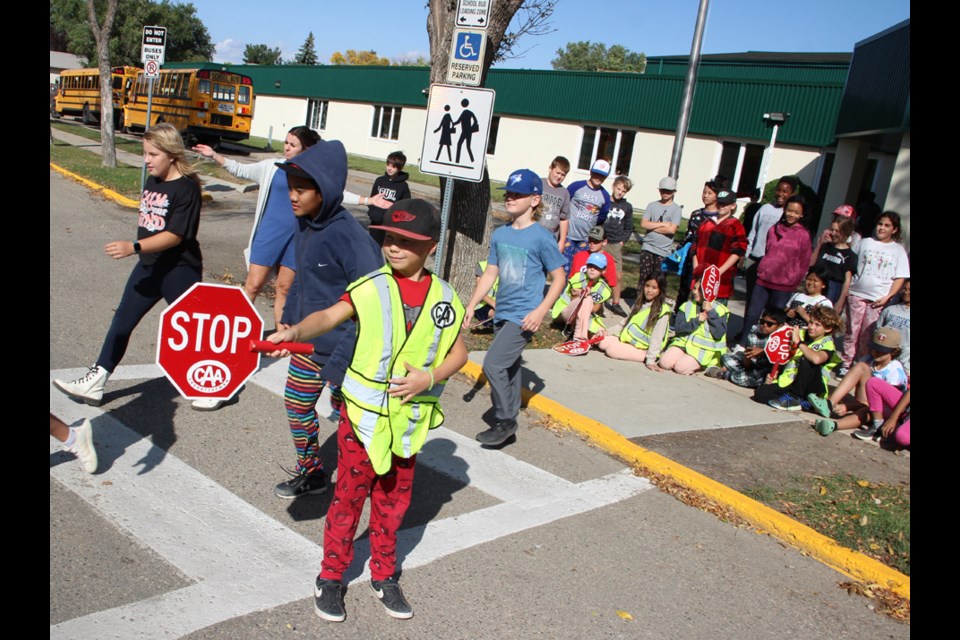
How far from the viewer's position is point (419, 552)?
4.10 m

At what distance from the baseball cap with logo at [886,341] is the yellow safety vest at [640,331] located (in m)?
2.23

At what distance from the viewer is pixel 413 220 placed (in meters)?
3.25

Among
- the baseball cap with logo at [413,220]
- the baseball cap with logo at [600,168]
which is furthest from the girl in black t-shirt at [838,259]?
the baseball cap with logo at [413,220]

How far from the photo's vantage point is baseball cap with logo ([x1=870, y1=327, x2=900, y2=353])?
23.1ft

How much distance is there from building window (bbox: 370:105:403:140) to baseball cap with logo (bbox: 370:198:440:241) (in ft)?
133

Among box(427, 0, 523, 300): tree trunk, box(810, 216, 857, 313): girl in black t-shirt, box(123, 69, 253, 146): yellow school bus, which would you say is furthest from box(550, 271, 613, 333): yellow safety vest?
box(123, 69, 253, 146): yellow school bus

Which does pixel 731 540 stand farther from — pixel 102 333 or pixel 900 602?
pixel 102 333

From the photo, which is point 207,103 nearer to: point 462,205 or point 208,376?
point 462,205

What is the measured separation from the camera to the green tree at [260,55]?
396 ft

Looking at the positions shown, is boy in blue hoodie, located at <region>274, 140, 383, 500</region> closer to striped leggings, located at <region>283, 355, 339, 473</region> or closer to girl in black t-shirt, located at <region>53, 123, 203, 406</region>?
striped leggings, located at <region>283, 355, 339, 473</region>

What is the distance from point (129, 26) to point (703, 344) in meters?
73.2

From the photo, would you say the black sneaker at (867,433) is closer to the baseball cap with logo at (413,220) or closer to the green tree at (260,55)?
the baseball cap with logo at (413,220)

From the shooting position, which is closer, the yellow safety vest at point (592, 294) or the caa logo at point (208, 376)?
the caa logo at point (208, 376)

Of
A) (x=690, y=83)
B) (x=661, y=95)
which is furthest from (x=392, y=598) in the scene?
(x=661, y=95)
